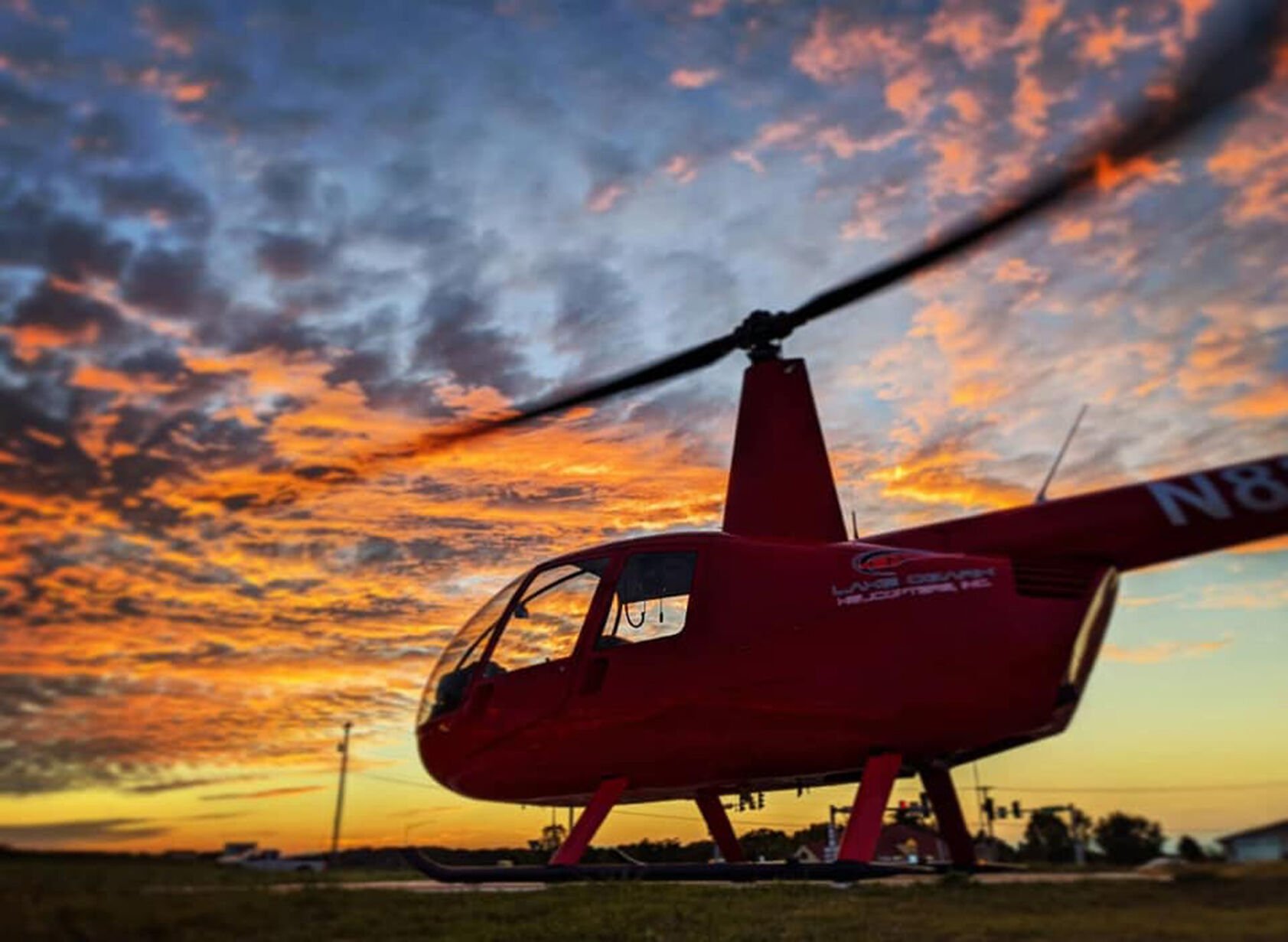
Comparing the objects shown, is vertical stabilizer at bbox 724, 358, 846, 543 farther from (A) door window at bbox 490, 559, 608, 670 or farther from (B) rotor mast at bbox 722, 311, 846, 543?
(A) door window at bbox 490, 559, 608, 670

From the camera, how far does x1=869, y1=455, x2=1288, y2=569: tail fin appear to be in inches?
334

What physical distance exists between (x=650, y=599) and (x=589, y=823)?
2356 millimetres

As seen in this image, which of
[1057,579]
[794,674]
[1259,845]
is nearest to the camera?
[1259,845]

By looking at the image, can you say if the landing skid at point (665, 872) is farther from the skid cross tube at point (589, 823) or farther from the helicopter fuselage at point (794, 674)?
the helicopter fuselage at point (794, 674)

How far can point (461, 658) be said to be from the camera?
39.5ft

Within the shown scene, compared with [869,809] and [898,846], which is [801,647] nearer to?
[869,809]

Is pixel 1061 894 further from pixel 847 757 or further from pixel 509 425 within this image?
pixel 509 425

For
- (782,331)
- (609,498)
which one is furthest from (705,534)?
(609,498)

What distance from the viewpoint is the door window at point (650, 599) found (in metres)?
10.4

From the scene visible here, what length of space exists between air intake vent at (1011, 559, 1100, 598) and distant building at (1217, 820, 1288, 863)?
2.71 meters

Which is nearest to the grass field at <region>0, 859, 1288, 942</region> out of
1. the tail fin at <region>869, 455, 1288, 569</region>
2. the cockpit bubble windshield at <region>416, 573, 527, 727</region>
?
the cockpit bubble windshield at <region>416, 573, 527, 727</region>

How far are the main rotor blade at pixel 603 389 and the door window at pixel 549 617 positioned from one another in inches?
85.9

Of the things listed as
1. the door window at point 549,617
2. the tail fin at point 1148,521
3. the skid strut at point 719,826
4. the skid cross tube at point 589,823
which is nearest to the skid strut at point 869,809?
the tail fin at point 1148,521

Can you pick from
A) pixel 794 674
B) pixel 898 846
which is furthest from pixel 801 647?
pixel 898 846
